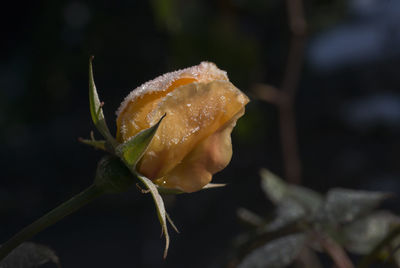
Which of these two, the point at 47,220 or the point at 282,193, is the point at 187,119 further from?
the point at 282,193

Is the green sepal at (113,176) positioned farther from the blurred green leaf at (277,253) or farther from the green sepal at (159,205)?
the blurred green leaf at (277,253)

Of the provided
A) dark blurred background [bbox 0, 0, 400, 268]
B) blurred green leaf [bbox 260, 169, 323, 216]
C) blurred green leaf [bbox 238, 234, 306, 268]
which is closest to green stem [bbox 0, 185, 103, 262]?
blurred green leaf [bbox 238, 234, 306, 268]

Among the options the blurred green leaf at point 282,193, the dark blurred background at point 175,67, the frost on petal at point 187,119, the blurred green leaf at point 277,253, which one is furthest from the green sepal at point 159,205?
the dark blurred background at point 175,67

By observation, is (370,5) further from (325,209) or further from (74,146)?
(325,209)

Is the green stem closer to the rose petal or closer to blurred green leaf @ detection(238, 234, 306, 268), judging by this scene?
the rose petal

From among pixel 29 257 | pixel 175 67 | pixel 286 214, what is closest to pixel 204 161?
pixel 29 257
